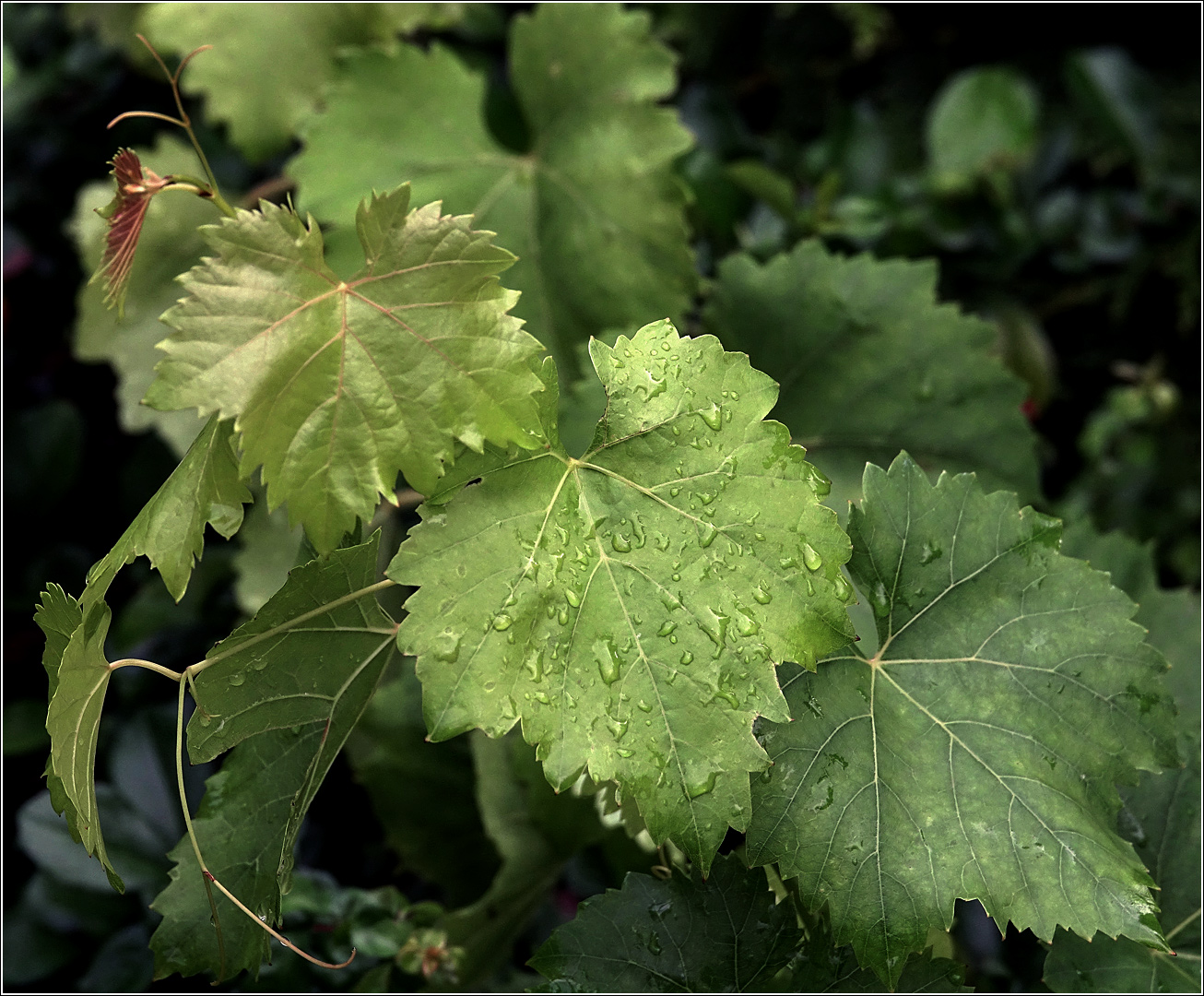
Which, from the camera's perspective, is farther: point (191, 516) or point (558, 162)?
point (558, 162)

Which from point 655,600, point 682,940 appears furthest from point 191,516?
point 682,940

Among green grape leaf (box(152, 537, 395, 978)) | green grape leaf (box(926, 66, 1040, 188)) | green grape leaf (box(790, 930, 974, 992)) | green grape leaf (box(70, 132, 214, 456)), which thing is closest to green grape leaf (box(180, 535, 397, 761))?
green grape leaf (box(152, 537, 395, 978))

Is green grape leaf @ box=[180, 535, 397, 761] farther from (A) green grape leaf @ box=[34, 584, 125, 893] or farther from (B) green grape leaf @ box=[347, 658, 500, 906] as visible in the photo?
(B) green grape leaf @ box=[347, 658, 500, 906]

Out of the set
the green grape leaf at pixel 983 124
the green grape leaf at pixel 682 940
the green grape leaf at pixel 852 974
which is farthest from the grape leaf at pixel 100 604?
the green grape leaf at pixel 983 124

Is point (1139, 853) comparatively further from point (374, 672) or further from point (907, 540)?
point (374, 672)

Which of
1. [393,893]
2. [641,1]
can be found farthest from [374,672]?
[641,1]

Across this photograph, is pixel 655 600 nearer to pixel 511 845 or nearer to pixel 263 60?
pixel 511 845
